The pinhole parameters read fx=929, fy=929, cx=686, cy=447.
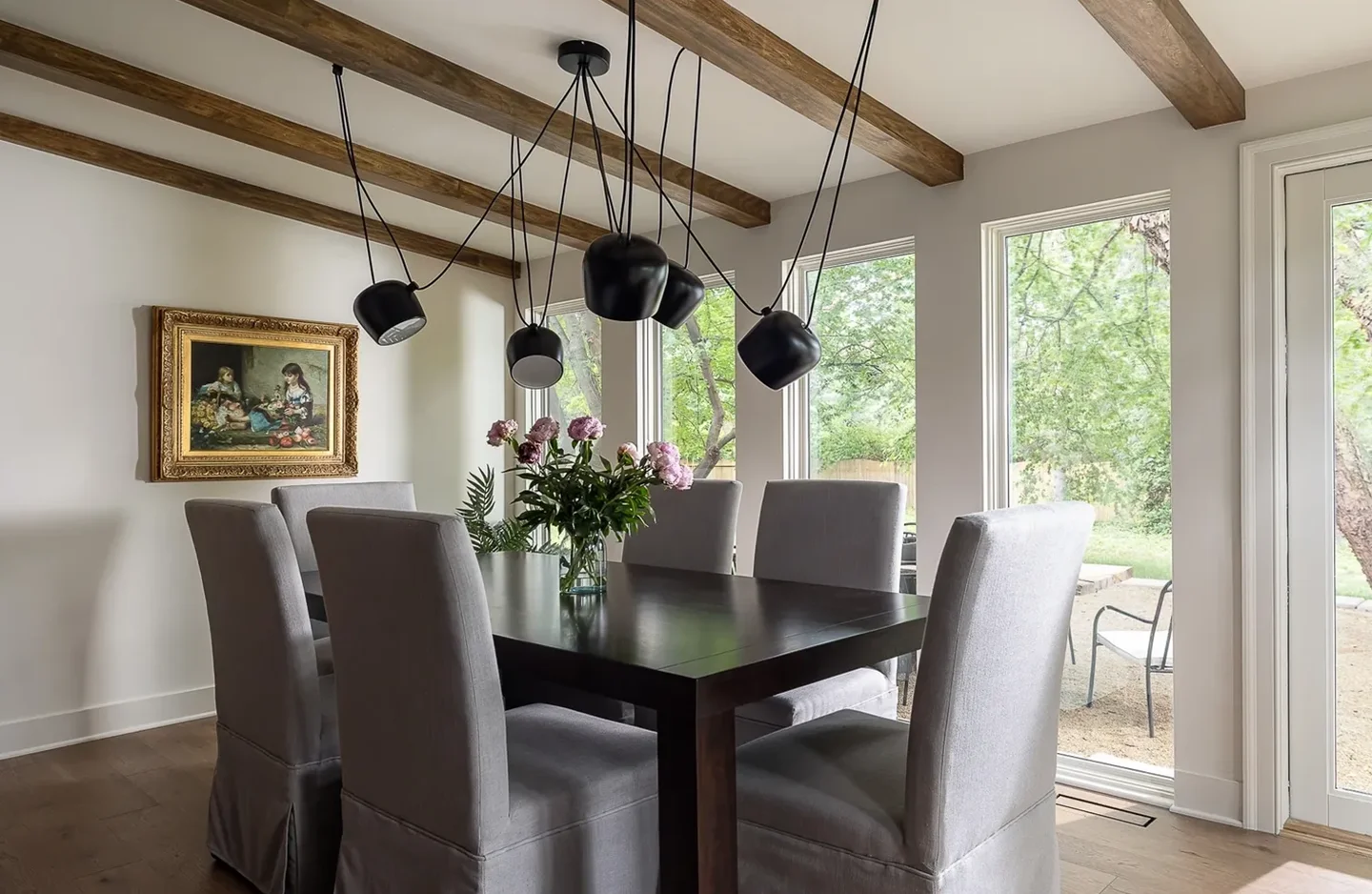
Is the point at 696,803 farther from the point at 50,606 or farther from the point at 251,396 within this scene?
the point at 251,396

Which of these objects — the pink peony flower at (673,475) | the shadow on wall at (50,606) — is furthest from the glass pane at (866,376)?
the shadow on wall at (50,606)

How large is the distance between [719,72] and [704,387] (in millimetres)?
1881

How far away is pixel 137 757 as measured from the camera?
3.66m

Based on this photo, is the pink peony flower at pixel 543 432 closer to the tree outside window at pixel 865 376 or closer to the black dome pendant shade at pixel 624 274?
the black dome pendant shade at pixel 624 274

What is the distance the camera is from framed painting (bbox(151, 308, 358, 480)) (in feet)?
13.6

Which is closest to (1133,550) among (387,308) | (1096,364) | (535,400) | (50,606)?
(1096,364)

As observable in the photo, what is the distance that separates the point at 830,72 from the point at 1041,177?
96cm

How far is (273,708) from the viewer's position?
7.80 ft

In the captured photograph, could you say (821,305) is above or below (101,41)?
below

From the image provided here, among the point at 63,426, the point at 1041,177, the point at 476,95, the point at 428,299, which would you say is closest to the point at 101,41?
the point at 476,95

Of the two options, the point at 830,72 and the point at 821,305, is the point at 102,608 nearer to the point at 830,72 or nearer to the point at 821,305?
the point at 821,305

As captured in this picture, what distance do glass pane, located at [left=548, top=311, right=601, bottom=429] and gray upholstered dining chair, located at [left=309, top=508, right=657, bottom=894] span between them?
10.9 ft

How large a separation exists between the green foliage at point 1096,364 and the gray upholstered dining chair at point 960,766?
4.91 feet

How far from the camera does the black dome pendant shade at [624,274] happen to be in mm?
2068
